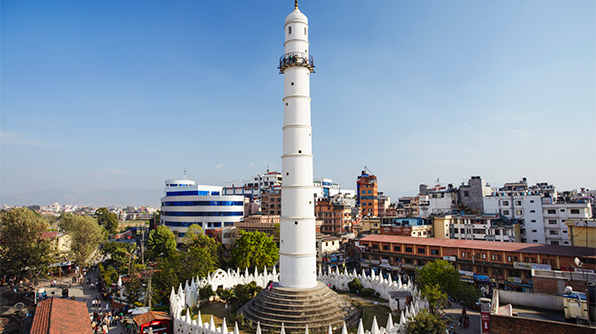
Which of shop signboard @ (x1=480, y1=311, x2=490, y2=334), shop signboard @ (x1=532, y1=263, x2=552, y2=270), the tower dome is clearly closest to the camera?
shop signboard @ (x1=480, y1=311, x2=490, y2=334)

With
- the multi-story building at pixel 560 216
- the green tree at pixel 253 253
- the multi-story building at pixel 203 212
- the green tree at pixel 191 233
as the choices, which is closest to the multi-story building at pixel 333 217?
the multi-story building at pixel 203 212

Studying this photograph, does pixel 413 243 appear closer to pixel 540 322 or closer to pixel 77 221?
pixel 540 322

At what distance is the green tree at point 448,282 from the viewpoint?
96.7 ft

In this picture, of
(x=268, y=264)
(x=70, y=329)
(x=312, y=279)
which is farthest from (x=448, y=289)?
(x=70, y=329)

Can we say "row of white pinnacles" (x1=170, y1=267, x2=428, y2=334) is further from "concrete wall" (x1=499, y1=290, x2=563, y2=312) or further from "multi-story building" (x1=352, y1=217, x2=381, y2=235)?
"multi-story building" (x1=352, y1=217, x2=381, y2=235)

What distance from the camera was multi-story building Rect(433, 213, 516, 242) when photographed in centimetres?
5059

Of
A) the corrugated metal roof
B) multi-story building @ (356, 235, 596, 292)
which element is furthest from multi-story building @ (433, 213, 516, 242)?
multi-story building @ (356, 235, 596, 292)

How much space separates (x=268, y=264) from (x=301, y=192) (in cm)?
1801

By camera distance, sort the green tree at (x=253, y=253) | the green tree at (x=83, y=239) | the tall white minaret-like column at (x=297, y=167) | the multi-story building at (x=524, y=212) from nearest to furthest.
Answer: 1. the tall white minaret-like column at (x=297, y=167)
2. the green tree at (x=253, y=253)
3. the green tree at (x=83, y=239)
4. the multi-story building at (x=524, y=212)

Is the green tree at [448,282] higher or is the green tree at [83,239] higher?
the green tree at [83,239]

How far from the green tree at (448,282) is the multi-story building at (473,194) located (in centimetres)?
4064

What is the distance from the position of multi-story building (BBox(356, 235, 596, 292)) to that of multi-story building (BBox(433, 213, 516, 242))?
7404mm

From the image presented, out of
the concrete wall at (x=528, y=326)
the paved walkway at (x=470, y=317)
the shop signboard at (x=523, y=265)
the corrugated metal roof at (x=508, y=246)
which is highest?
the corrugated metal roof at (x=508, y=246)

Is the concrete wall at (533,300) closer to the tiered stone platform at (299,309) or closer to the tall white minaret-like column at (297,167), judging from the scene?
the tiered stone platform at (299,309)
